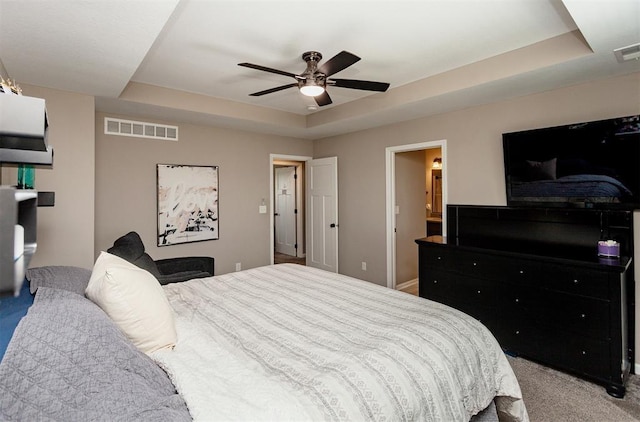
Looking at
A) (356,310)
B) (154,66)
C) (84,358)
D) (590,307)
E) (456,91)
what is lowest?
(590,307)

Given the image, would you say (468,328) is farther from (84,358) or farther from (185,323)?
(84,358)

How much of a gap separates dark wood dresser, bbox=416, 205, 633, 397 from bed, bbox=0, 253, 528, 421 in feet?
3.71

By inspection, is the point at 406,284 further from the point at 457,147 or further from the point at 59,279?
the point at 59,279

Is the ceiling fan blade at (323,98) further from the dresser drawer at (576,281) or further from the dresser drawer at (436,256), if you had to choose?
the dresser drawer at (576,281)

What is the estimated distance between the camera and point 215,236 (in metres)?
4.51

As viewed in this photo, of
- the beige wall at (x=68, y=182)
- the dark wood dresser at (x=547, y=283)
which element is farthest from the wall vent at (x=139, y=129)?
the dark wood dresser at (x=547, y=283)

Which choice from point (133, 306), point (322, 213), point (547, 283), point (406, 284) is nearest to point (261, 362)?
point (133, 306)

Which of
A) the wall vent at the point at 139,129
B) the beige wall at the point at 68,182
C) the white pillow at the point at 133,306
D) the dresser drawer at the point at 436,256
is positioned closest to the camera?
the white pillow at the point at 133,306

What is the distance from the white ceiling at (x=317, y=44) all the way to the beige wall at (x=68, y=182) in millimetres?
177

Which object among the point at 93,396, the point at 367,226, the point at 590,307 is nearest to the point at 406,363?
the point at 93,396

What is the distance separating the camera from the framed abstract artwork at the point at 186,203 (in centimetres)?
407

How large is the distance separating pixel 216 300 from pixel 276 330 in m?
0.65

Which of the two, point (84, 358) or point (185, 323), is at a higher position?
point (84, 358)

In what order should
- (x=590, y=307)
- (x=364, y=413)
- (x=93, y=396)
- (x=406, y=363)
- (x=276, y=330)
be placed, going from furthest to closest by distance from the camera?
(x=590, y=307) → (x=276, y=330) → (x=406, y=363) → (x=364, y=413) → (x=93, y=396)
